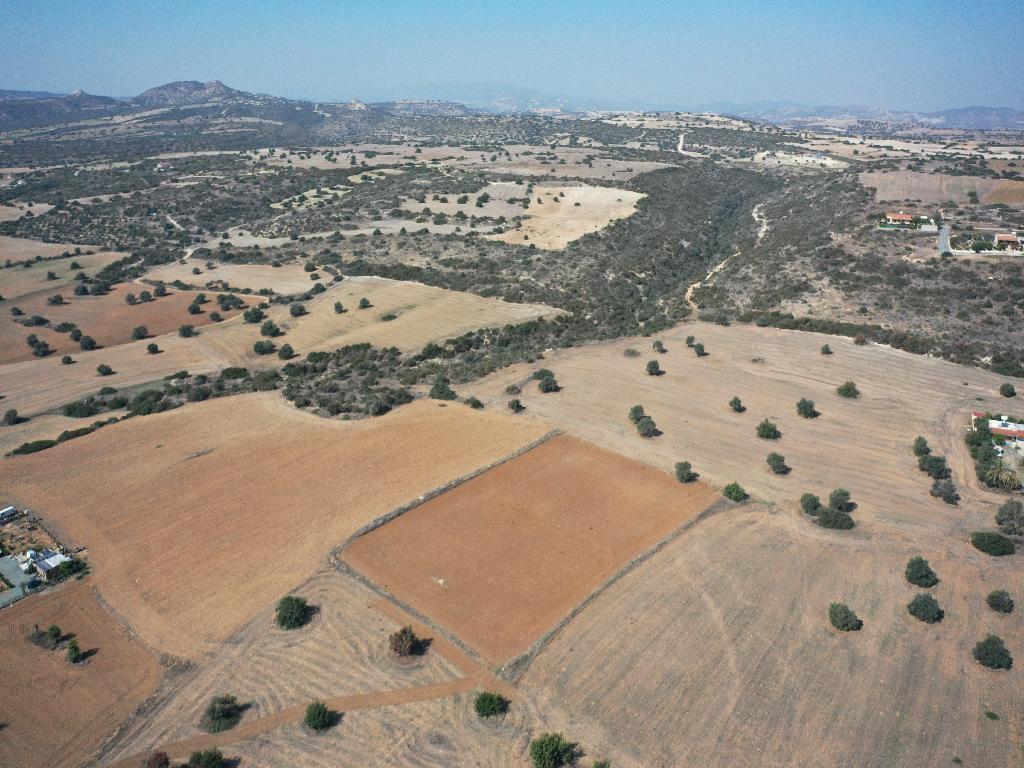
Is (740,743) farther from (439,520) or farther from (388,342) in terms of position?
(388,342)

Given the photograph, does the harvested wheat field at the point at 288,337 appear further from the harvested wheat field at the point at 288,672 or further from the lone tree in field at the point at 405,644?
the lone tree in field at the point at 405,644

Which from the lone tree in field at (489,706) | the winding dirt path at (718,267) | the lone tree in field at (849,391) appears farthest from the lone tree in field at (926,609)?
the winding dirt path at (718,267)

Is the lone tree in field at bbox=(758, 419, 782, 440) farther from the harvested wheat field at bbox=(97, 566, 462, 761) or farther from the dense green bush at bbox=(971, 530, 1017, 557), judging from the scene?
the harvested wheat field at bbox=(97, 566, 462, 761)

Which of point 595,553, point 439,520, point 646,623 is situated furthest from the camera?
point 439,520

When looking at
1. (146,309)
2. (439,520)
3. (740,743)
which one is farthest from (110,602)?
(146,309)

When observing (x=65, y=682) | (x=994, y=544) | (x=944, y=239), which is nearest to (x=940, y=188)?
(x=944, y=239)

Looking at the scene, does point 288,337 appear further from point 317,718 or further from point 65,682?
point 317,718
